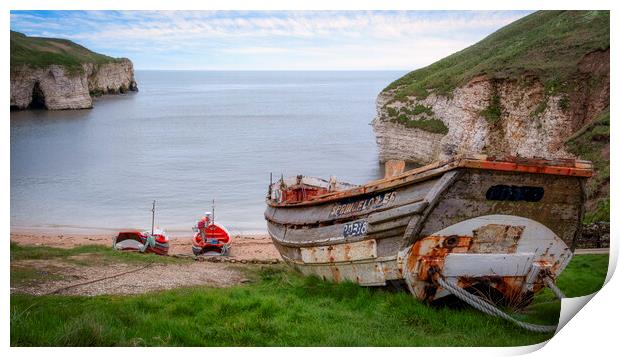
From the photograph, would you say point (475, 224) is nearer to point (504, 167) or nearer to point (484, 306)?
point (504, 167)

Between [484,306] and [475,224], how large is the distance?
3.45ft

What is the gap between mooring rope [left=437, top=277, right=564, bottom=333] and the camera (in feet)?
26.4

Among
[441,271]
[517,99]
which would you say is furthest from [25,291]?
[517,99]

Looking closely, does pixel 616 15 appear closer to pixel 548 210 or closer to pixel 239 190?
pixel 548 210

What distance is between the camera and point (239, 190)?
88.8 ft

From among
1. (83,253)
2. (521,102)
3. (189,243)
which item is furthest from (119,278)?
(521,102)

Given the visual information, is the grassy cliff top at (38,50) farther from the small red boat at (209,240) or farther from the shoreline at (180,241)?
the small red boat at (209,240)

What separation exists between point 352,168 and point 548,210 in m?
23.6

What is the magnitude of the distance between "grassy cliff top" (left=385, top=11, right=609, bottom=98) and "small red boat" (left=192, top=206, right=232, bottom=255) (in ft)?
40.5

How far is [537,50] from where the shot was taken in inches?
1038

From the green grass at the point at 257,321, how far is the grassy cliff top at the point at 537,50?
12.1 metres

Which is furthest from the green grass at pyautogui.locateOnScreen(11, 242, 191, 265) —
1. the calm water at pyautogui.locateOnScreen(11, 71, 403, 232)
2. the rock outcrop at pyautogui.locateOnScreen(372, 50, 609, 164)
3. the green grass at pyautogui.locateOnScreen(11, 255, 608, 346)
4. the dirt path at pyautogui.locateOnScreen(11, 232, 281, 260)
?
the rock outcrop at pyautogui.locateOnScreen(372, 50, 609, 164)

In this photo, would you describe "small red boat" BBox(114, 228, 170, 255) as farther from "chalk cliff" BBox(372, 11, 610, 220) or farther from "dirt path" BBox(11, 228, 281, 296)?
"chalk cliff" BBox(372, 11, 610, 220)

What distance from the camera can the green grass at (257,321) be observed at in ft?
25.6
